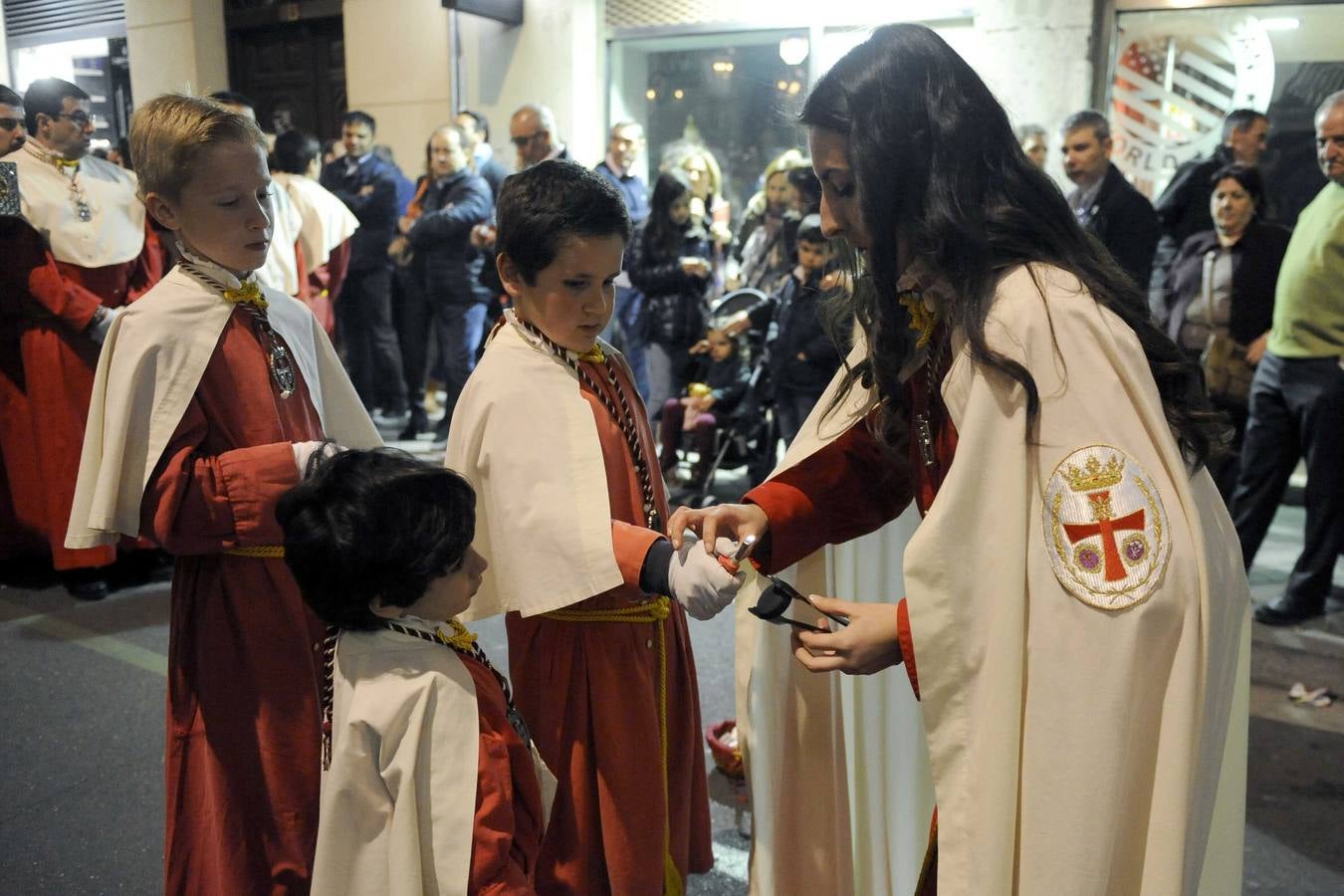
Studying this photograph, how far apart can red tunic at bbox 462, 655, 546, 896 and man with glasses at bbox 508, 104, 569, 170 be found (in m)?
5.62

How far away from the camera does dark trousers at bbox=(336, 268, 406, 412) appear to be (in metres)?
8.13

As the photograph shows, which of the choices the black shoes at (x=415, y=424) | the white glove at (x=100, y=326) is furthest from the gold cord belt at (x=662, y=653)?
the black shoes at (x=415, y=424)

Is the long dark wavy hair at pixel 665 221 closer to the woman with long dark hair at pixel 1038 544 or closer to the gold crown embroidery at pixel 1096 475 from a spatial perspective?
the woman with long dark hair at pixel 1038 544

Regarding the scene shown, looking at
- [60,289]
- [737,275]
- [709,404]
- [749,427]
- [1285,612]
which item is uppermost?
[60,289]

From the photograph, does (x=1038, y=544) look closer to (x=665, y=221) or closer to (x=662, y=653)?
(x=662, y=653)

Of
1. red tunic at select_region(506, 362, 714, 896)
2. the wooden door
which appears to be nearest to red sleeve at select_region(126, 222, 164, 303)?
red tunic at select_region(506, 362, 714, 896)

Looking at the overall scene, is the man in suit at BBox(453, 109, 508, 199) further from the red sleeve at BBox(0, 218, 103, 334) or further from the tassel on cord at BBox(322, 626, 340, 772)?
the tassel on cord at BBox(322, 626, 340, 772)

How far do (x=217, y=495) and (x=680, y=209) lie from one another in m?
4.70

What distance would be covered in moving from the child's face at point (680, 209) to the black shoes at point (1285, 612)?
3.56m

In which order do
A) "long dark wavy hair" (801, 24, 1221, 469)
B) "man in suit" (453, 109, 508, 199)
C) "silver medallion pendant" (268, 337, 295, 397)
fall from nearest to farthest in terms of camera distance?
"long dark wavy hair" (801, 24, 1221, 469) < "silver medallion pendant" (268, 337, 295, 397) < "man in suit" (453, 109, 508, 199)

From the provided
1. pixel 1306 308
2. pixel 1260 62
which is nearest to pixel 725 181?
pixel 1260 62

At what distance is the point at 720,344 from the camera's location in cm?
604

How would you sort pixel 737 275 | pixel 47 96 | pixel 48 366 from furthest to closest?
pixel 737 275 → pixel 48 366 → pixel 47 96

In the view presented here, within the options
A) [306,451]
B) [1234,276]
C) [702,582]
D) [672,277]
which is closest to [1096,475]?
[702,582]
